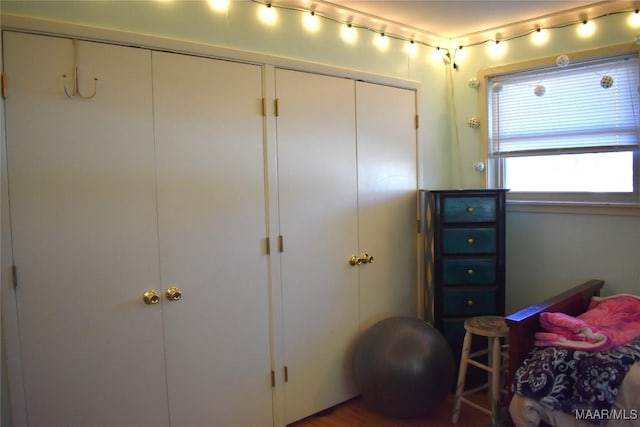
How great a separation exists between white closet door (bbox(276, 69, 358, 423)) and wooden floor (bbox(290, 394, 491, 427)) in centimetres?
6

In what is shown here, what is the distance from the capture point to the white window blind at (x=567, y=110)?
2.46 m

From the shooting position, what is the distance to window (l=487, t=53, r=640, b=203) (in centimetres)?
247

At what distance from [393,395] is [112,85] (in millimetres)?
2047

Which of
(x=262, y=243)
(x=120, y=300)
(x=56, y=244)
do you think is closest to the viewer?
(x=56, y=244)

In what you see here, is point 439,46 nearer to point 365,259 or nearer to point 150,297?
point 365,259

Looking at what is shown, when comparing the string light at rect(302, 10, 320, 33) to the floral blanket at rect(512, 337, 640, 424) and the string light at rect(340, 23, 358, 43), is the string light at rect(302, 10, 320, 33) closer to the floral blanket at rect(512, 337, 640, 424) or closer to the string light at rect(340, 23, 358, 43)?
the string light at rect(340, 23, 358, 43)

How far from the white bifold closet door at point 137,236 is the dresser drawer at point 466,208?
3.76 feet

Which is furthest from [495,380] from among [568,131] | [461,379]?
[568,131]

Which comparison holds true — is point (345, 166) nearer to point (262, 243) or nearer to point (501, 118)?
point (262, 243)

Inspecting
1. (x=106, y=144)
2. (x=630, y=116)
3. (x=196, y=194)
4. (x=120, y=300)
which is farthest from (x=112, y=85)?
(x=630, y=116)

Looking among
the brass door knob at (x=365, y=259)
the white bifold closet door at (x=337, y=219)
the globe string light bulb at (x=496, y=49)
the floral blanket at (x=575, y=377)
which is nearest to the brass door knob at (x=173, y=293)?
the white bifold closet door at (x=337, y=219)

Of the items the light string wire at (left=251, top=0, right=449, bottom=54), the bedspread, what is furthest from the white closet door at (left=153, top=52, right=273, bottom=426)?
the bedspread

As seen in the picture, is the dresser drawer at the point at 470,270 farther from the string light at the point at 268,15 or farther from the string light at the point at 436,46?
the string light at the point at 268,15

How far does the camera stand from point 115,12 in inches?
70.4
